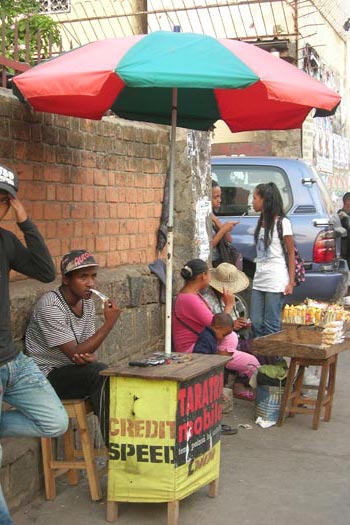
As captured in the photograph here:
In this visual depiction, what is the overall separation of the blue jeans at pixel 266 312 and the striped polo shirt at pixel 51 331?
3.02 m

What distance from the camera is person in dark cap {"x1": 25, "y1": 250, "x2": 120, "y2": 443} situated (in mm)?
4613

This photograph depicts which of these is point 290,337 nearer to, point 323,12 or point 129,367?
point 129,367

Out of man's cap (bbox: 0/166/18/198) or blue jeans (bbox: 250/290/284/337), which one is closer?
man's cap (bbox: 0/166/18/198)

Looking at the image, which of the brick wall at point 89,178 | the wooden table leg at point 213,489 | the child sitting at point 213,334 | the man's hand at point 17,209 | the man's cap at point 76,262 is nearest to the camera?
the man's hand at point 17,209

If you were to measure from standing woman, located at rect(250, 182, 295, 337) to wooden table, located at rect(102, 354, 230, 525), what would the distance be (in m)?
3.13

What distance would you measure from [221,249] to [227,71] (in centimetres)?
423

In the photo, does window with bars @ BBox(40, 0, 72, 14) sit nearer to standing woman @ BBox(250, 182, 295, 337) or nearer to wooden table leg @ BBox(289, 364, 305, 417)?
standing woman @ BBox(250, 182, 295, 337)

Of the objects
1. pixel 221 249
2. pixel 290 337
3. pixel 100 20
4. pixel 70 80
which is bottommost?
pixel 290 337

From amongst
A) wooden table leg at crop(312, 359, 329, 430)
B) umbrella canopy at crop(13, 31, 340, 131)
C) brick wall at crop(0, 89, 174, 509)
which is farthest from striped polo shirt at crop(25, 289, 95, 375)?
wooden table leg at crop(312, 359, 329, 430)

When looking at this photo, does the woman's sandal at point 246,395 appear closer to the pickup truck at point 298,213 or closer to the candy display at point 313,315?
the candy display at point 313,315

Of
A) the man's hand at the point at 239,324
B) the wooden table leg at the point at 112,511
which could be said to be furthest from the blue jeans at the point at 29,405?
the man's hand at the point at 239,324

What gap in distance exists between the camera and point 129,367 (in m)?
4.48

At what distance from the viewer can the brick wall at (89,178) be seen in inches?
201

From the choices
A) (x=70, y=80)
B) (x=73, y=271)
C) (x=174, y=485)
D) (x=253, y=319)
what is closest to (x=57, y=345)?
(x=73, y=271)
